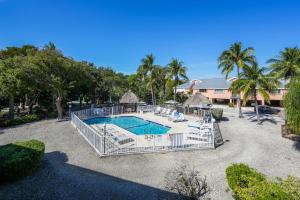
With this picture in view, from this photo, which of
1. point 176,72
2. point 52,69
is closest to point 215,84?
point 176,72

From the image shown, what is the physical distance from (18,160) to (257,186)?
963 cm

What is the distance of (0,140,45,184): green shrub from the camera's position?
25.9ft

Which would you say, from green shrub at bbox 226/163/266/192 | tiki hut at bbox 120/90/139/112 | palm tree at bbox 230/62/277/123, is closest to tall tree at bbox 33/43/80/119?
tiki hut at bbox 120/90/139/112

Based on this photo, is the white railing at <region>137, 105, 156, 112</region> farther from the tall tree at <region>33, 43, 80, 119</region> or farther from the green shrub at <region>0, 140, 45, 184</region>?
the green shrub at <region>0, 140, 45, 184</region>

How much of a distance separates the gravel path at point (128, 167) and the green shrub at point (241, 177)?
3.47 feet

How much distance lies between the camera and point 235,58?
26.6 metres

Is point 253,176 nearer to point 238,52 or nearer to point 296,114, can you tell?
point 296,114

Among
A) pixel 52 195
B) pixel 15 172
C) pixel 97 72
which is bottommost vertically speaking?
pixel 52 195

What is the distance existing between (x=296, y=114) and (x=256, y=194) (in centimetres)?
793

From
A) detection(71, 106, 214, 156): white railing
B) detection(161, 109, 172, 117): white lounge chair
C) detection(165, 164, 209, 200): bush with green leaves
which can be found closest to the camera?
detection(165, 164, 209, 200): bush with green leaves

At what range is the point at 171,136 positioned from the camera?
41.1ft

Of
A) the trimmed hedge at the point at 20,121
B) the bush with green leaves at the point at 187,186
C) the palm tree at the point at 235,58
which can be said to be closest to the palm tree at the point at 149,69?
the palm tree at the point at 235,58

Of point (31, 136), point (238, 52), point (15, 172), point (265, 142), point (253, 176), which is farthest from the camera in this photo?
point (238, 52)

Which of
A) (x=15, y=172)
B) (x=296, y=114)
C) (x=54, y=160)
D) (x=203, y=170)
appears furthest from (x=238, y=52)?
(x=15, y=172)
